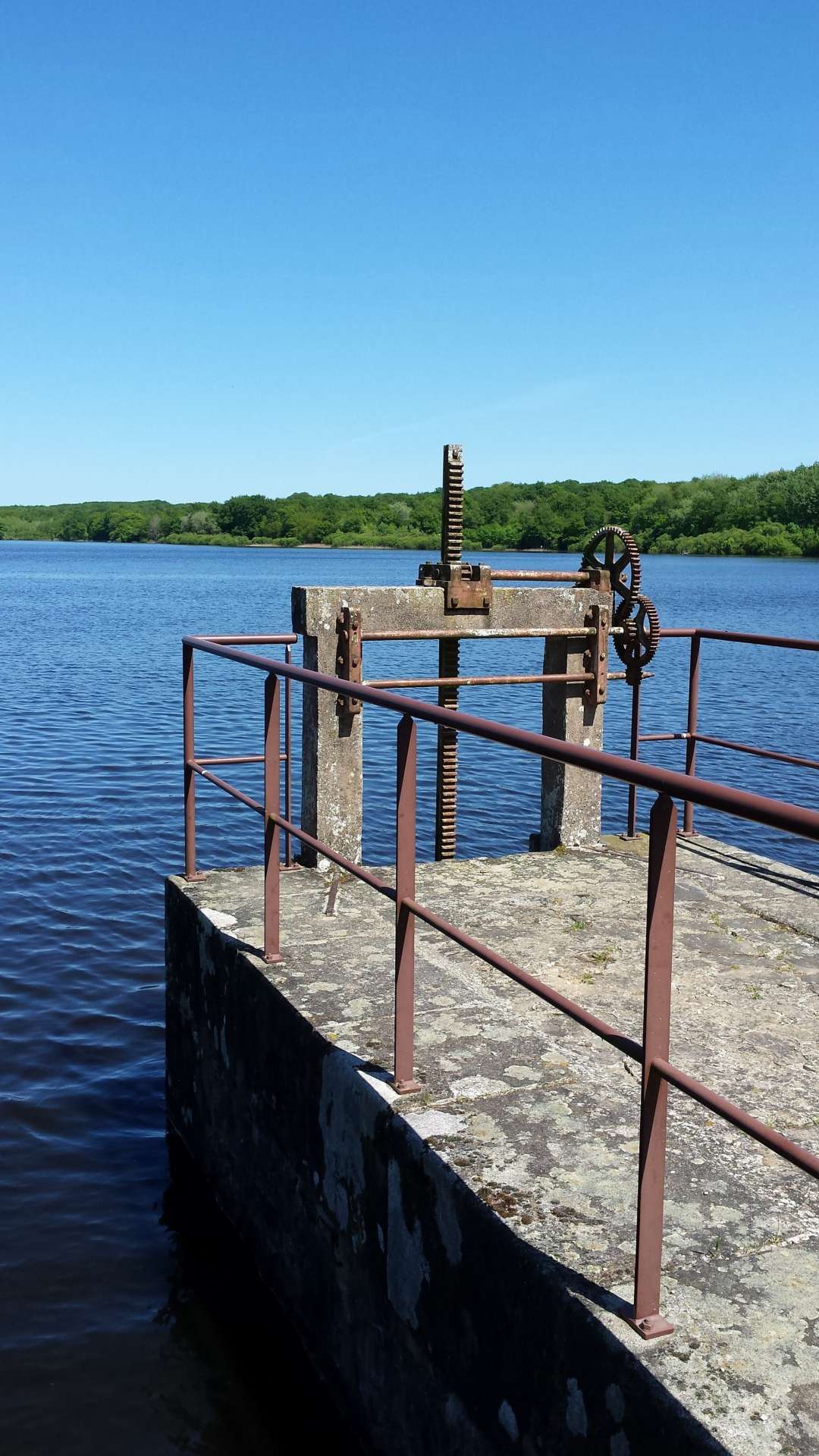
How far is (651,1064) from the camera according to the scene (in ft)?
7.50

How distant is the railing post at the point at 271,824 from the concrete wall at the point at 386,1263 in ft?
0.36

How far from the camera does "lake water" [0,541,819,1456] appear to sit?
4555 mm

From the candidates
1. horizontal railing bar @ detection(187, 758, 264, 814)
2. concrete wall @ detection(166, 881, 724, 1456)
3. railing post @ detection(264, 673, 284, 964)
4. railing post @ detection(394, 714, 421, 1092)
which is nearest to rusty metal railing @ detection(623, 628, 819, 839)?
horizontal railing bar @ detection(187, 758, 264, 814)

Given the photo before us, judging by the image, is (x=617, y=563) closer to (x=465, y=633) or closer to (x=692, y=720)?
(x=692, y=720)

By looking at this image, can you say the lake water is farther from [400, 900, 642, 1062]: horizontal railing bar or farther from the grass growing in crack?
[400, 900, 642, 1062]: horizontal railing bar

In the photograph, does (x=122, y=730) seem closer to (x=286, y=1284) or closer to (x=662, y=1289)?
(x=286, y=1284)

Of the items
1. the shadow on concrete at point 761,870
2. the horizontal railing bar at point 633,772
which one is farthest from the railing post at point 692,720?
the horizontal railing bar at point 633,772

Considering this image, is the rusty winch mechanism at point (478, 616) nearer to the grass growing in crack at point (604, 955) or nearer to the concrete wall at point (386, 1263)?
the grass growing in crack at point (604, 955)

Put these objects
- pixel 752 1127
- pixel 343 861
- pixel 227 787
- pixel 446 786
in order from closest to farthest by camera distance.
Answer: pixel 752 1127 → pixel 343 861 → pixel 227 787 → pixel 446 786

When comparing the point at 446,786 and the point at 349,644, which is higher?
the point at 349,644

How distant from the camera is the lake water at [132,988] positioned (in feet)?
14.9

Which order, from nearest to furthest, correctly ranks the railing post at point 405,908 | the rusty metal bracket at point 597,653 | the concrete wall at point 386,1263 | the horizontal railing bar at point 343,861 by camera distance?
the concrete wall at point 386,1263
the railing post at point 405,908
the horizontal railing bar at point 343,861
the rusty metal bracket at point 597,653

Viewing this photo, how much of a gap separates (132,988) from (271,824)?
185 inches

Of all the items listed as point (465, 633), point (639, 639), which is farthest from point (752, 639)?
point (465, 633)
